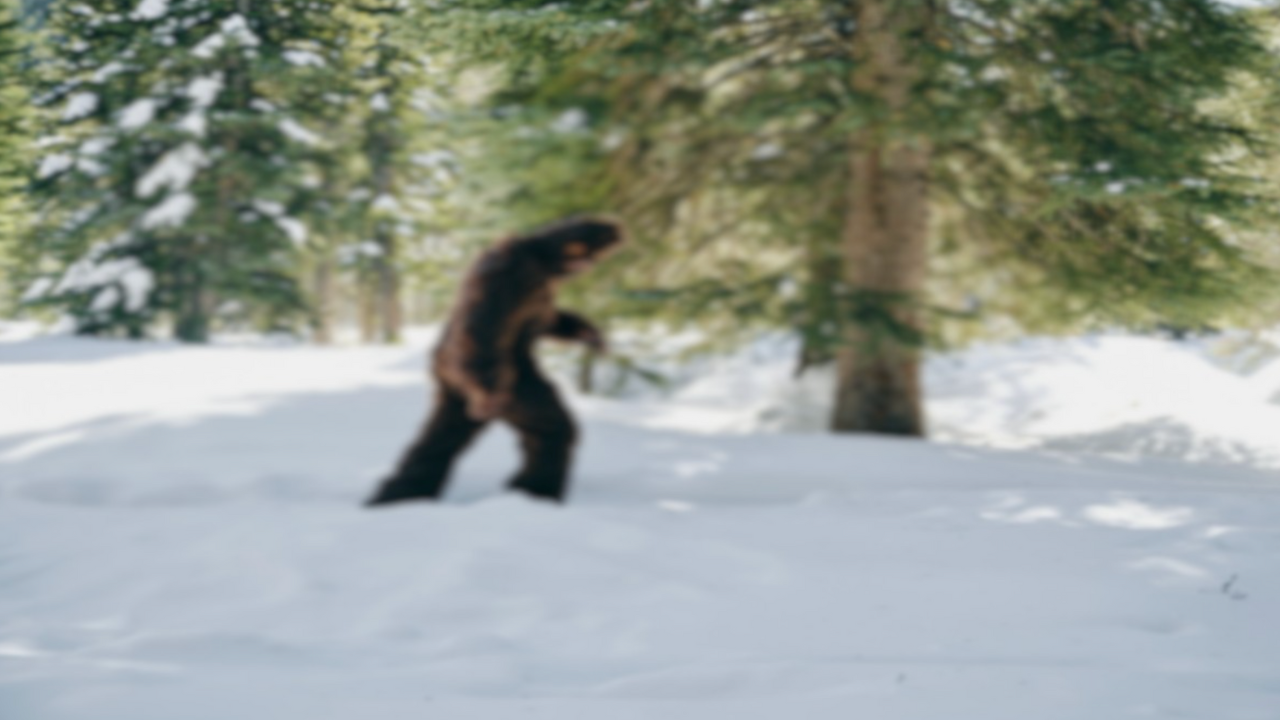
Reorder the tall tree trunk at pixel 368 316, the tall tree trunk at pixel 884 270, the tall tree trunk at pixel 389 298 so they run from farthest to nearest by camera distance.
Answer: the tall tree trunk at pixel 368 316
the tall tree trunk at pixel 389 298
the tall tree trunk at pixel 884 270

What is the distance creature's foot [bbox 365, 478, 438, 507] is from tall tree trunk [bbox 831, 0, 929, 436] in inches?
135

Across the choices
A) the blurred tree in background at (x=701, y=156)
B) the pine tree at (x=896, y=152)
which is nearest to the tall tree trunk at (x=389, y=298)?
the blurred tree in background at (x=701, y=156)

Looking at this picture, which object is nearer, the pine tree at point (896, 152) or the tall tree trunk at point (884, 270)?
the pine tree at point (896, 152)

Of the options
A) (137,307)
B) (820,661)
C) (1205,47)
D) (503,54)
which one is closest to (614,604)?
(820,661)

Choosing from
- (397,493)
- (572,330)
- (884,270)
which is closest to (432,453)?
(397,493)

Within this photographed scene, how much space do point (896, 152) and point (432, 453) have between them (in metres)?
4.57

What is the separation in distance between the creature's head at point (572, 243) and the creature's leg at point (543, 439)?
0.61m

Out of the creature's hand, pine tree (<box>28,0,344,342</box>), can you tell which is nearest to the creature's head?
the creature's hand

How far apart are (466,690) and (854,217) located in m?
5.77

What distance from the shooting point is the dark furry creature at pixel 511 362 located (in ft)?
14.6

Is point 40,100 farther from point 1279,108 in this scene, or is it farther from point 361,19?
point 1279,108

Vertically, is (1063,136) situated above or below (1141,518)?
above

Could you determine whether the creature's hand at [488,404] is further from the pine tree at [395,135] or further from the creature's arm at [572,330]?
the pine tree at [395,135]

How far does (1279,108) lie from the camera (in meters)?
4.86
